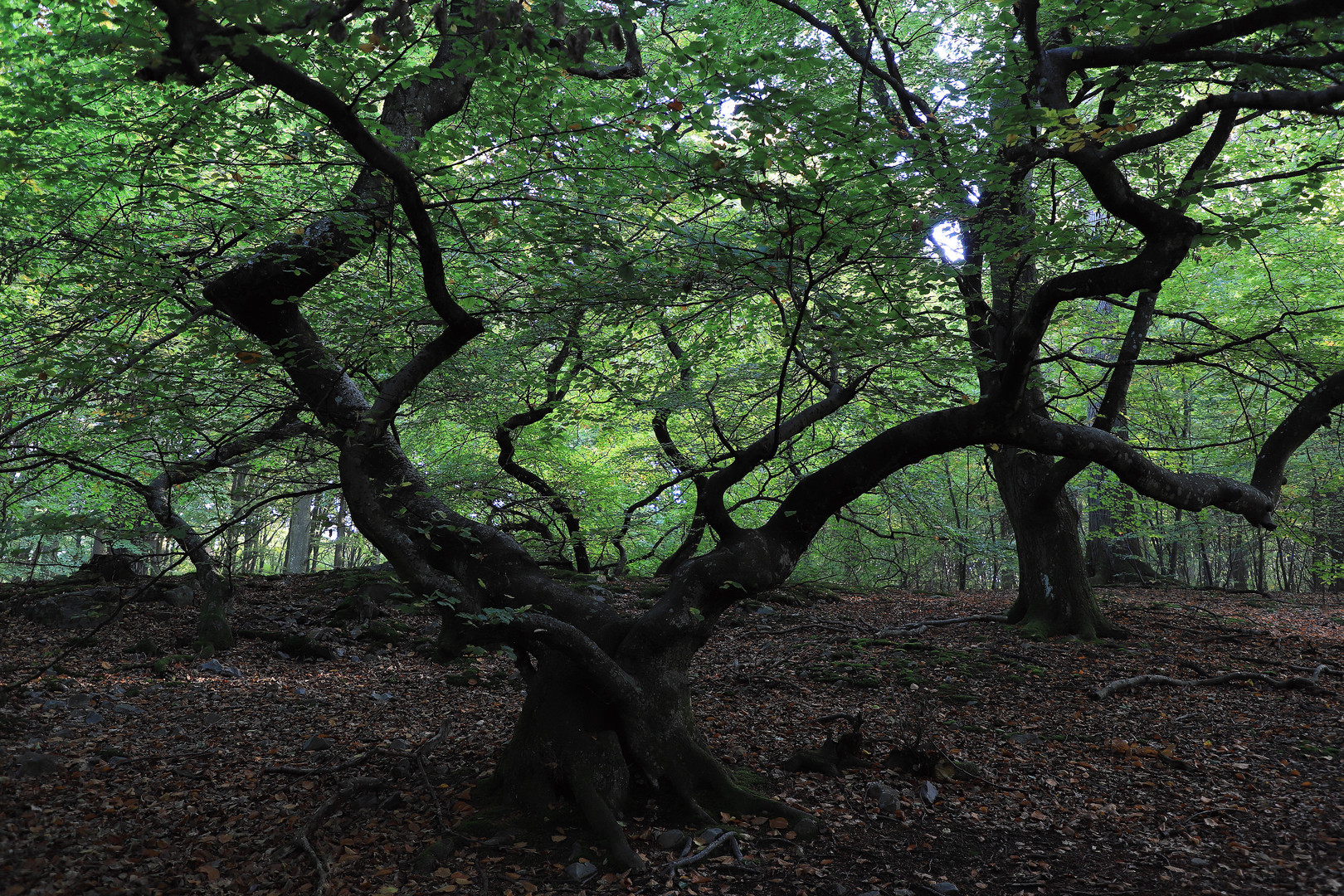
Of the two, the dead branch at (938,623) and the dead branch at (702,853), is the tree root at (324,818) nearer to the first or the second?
the dead branch at (702,853)

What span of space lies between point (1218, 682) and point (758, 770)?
5335 millimetres

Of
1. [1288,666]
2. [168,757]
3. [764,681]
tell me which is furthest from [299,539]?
[1288,666]

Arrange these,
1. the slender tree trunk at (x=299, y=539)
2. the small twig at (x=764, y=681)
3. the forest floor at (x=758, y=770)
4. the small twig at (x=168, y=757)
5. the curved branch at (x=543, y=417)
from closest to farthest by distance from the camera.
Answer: the forest floor at (x=758, y=770), the small twig at (x=168, y=757), the small twig at (x=764, y=681), the curved branch at (x=543, y=417), the slender tree trunk at (x=299, y=539)

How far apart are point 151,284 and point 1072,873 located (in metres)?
7.32

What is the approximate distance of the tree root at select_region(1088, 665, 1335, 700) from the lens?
6957 millimetres

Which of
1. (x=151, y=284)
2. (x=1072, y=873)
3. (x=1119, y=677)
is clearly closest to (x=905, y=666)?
(x=1119, y=677)

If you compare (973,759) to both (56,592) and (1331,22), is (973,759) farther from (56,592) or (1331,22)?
(56,592)

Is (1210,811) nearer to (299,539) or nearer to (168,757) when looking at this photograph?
(168,757)

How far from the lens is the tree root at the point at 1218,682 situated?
6.96 meters

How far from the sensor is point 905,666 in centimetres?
796

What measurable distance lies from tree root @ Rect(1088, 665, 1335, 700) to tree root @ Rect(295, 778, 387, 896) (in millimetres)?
6525

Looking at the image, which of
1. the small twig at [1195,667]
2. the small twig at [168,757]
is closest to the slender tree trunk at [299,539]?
the small twig at [168,757]

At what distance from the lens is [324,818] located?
4.41 meters

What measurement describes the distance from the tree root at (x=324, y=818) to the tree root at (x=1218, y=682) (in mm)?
6525
